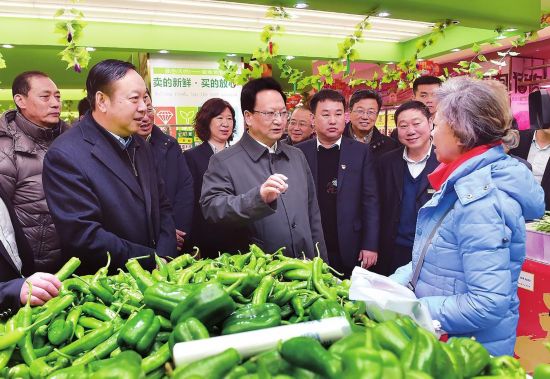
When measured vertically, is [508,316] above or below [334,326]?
below

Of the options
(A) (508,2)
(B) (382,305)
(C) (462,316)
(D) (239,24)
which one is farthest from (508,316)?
(D) (239,24)

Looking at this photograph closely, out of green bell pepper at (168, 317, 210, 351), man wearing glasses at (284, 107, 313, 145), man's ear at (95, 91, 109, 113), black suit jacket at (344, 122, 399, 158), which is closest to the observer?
green bell pepper at (168, 317, 210, 351)

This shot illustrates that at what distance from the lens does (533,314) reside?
133 inches

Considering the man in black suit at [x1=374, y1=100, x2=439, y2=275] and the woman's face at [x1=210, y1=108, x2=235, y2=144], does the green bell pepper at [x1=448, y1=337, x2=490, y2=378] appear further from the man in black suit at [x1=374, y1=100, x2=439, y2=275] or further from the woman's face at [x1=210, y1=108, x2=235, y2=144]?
the woman's face at [x1=210, y1=108, x2=235, y2=144]

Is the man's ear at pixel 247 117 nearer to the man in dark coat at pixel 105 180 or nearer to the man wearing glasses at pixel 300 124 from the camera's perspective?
the man in dark coat at pixel 105 180

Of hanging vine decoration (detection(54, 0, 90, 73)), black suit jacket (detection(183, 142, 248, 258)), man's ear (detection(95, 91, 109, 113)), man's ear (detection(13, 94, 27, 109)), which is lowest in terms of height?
black suit jacket (detection(183, 142, 248, 258))

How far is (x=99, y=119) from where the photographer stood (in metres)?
2.58

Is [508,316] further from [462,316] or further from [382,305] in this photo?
[382,305]

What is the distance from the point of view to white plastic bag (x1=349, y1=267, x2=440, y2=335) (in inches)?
56.2

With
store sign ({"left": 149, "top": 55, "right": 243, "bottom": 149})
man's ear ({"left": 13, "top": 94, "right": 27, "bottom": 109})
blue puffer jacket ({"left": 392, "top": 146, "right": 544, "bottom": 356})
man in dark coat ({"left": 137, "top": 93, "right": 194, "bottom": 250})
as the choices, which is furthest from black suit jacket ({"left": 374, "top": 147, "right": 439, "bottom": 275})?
store sign ({"left": 149, "top": 55, "right": 243, "bottom": 149})

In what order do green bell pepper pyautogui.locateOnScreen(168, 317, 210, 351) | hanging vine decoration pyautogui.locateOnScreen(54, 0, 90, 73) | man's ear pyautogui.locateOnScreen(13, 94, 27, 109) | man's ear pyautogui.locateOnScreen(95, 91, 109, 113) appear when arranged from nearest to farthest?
green bell pepper pyautogui.locateOnScreen(168, 317, 210, 351)
man's ear pyautogui.locateOnScreen(95, 91, 109, 113)
man's ear pyautogui.locateOnScreen(13, 94, 27, 109)
hanging vine decoration pyautogui.locateOnScreen(54, 0, 90, 73)

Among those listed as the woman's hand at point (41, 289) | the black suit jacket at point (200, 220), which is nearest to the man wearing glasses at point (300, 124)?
the black suit jacket at point (200, 220)

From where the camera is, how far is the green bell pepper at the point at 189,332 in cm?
121

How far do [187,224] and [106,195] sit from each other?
1468mm
